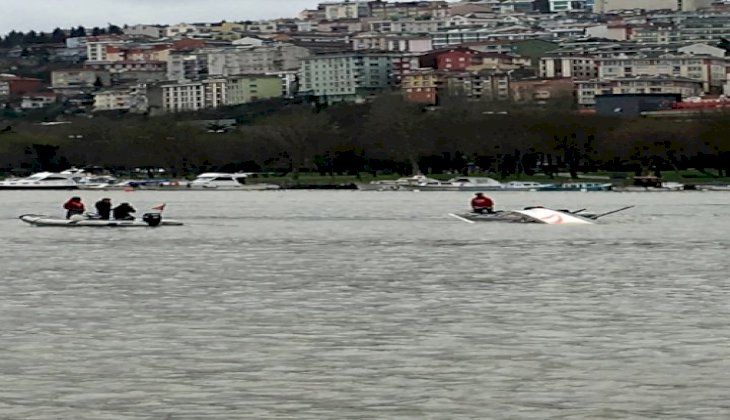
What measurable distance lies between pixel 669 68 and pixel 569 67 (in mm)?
9718

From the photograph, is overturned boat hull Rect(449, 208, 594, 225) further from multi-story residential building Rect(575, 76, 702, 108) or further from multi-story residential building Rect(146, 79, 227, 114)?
multi-story residential building Rect(146, 79, 227, 114)

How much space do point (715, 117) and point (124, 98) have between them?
102578mm

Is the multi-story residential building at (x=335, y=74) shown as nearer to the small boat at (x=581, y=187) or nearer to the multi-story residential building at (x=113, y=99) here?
the multi-story residential building at (x=113, y=99)

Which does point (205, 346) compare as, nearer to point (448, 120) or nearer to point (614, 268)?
point (614, 268)

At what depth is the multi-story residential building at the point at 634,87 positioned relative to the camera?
169 metres

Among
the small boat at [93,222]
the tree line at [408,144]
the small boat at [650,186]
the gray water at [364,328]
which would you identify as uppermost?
the tree line at [408,144]

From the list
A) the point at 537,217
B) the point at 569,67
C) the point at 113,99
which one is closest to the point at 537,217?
the point at 537,217

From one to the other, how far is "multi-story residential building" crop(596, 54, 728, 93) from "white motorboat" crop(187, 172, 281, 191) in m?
92.6

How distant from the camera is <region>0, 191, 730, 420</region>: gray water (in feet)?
60.3

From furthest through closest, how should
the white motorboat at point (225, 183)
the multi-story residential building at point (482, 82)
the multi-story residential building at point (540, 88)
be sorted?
the multi-story residential building at point (482, 82) < the multi-story residential building at point (540, 88) < the white motorboat at point (225, 183)

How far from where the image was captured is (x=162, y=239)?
45.0 metres

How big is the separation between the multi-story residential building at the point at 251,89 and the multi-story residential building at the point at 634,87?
29.3m

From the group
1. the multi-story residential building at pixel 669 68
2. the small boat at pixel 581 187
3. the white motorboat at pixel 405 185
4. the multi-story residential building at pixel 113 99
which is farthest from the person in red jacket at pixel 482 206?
the multi-story residential building at pixel 113 99

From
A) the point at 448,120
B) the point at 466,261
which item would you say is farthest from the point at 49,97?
the point at 466,261
